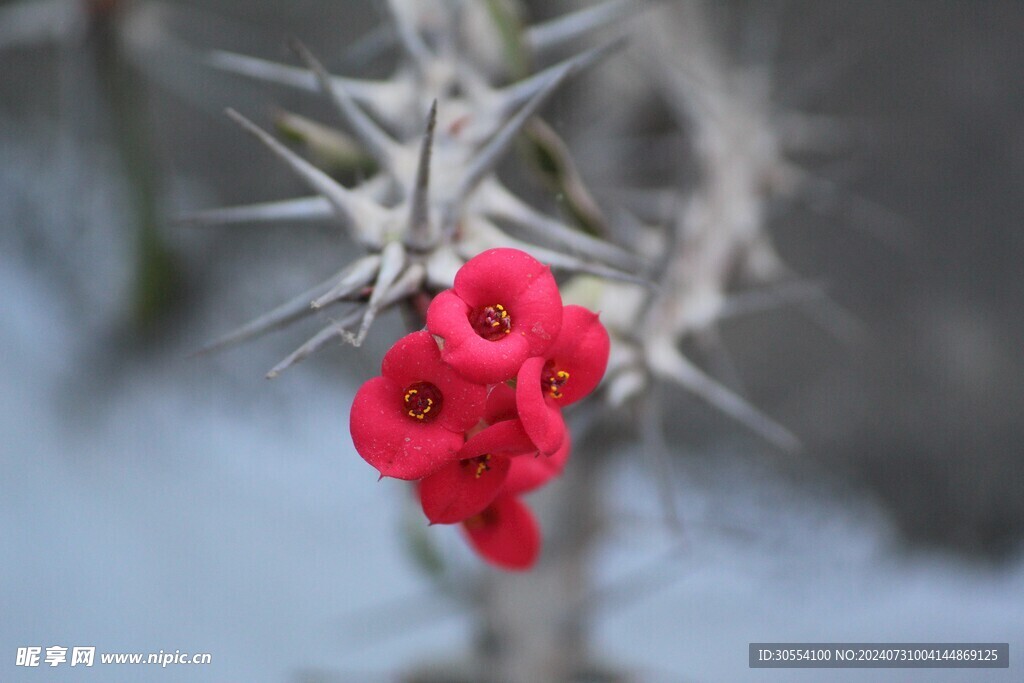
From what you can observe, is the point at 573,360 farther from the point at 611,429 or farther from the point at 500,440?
the point at 611,429

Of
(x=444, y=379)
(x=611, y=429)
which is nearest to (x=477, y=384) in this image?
(x=444, y=379)

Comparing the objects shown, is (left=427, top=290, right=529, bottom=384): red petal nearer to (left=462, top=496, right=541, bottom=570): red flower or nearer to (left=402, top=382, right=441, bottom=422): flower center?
(left=402, top=382, right=441, bottom=422): flower center

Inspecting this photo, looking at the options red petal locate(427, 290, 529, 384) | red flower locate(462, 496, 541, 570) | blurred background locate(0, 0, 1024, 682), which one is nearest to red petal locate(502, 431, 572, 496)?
red flower locate(462, 496, 541, 570)

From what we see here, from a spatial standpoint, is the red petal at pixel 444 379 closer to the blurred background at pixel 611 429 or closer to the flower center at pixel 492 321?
the flower center at pixel 492 321

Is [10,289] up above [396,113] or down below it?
above

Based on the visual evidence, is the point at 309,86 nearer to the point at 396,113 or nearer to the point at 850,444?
the point at 396,113

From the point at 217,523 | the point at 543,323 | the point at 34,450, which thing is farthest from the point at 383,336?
the point at 543,323
